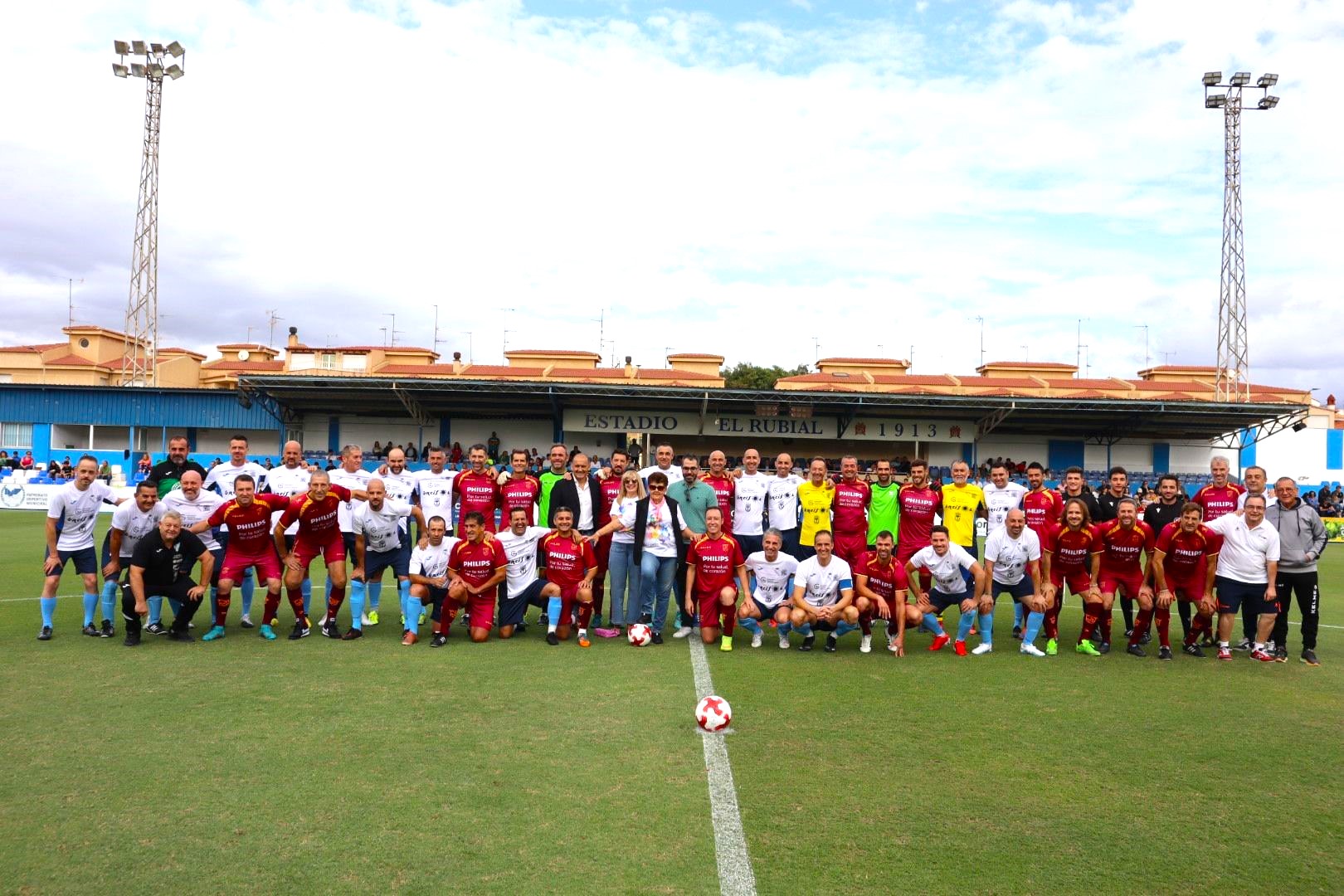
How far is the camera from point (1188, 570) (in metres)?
8.20

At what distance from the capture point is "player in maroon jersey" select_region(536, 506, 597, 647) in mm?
8023

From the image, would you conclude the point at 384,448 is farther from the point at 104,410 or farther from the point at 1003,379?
the point at 1003,379

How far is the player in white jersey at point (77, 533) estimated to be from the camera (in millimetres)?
7863

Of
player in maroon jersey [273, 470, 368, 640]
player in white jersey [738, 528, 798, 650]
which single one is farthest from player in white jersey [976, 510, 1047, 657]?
player in maroon jersey [273, 470, 368, 640]

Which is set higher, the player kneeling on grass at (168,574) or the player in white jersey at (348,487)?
the player in white jersey at (348,487)

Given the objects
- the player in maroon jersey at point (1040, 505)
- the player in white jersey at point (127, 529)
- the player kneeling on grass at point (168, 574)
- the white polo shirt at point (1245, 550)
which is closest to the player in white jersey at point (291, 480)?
the player kneeling on grass at point (168, 574)

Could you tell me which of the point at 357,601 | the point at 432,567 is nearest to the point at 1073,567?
the point at 432,567

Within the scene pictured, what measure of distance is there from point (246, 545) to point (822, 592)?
537cm

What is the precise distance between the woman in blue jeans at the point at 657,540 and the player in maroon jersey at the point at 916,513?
235cm

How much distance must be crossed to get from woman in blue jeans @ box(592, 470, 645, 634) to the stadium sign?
2618 cm

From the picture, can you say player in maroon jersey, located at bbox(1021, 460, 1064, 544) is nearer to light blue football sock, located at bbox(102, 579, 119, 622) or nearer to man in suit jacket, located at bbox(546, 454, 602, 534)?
man in suit jacket, located at bbox(546, 454, 602, 534)

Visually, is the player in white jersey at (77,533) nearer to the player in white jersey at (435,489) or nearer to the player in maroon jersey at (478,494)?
the player in white jersey at (435,489)

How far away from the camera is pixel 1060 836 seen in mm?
3859

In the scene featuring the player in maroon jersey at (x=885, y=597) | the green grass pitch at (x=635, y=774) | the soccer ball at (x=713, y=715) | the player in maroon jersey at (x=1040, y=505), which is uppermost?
the player in maroon jersey at (x=1040, y=505)
